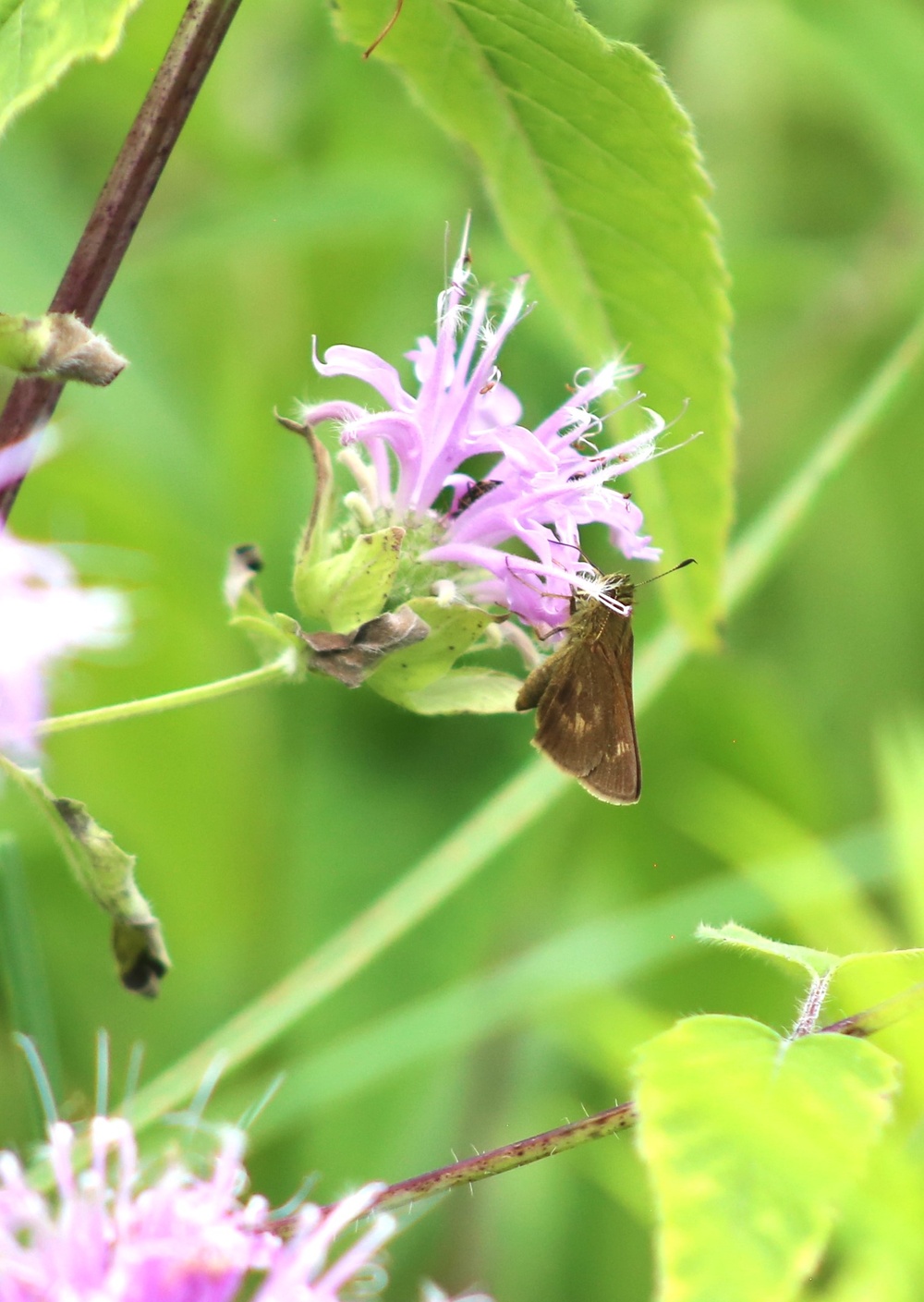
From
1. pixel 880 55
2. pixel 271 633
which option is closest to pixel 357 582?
pixel 271 633

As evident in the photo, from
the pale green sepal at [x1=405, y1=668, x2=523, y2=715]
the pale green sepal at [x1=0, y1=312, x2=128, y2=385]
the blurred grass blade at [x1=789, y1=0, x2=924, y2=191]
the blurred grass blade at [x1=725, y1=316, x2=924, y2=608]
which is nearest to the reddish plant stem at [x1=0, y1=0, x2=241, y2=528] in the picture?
the pale green sepal at [x1=0, y1=312, x2=128, y2=385]

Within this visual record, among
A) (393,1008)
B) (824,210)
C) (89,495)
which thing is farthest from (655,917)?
(824,210)

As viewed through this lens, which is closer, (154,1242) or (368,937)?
(154,1242)

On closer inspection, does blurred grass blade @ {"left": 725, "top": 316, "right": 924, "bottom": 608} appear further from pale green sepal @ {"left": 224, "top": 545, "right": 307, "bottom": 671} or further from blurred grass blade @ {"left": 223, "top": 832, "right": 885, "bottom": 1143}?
pale green sepal @ {"left": 224, "top": 545, "right": 307, "bottom": 671}

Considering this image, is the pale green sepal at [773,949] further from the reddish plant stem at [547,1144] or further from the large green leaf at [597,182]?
the large green leaf at [597,182]

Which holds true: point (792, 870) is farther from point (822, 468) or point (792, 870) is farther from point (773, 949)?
point (773, 949)

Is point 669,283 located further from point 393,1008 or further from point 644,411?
point 393,1008
